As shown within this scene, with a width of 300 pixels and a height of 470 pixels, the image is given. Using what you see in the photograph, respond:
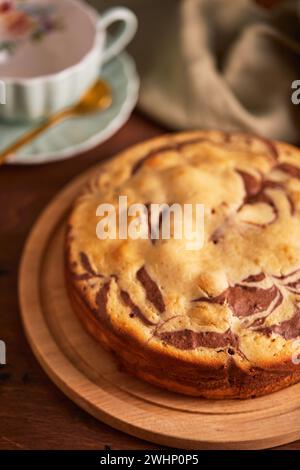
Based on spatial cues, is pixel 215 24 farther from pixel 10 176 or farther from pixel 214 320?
pixel 214 320

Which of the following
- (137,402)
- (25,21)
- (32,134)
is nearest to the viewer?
(137,402)

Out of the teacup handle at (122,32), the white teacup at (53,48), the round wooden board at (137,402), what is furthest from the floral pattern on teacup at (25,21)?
the round wooden board at (137,402)

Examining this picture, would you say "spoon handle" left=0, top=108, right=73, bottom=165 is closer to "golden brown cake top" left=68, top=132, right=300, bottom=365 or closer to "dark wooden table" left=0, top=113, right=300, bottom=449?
"dark wooden table" left=0, top=113, right=300, bottom=449

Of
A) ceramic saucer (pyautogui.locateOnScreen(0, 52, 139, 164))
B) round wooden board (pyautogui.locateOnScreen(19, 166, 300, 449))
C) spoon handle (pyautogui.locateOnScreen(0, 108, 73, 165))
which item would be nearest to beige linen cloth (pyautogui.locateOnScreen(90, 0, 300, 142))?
ceramic saucer (pyautogui.locateOnScreen(0, 52, 139, 164))

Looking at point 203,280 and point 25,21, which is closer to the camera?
point 203,280

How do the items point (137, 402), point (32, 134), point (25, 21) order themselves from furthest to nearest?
point (25, 21) → point (32, 134) → point (137, 402)

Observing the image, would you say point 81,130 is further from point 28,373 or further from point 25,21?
point 28,373

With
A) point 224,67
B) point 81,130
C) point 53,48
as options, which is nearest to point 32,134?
point 81,130

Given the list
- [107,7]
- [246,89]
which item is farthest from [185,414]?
[107,7]
